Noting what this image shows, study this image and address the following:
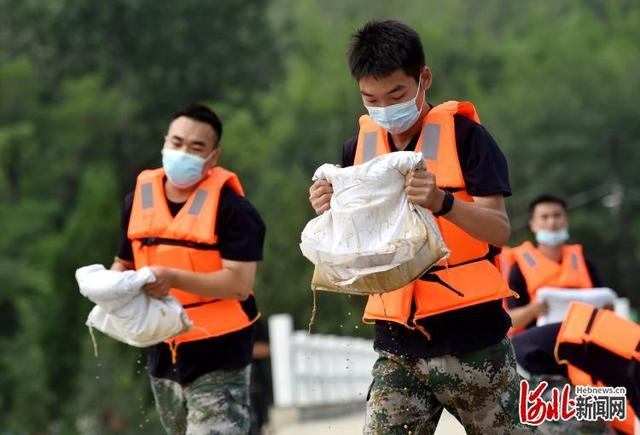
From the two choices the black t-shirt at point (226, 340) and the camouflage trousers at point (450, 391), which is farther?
the black t-shirt at point (226, 340)

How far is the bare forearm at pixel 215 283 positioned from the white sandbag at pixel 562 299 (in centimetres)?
257

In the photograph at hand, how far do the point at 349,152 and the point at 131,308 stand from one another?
1435mm

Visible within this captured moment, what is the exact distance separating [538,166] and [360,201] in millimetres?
54544

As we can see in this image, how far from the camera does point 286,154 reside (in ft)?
204

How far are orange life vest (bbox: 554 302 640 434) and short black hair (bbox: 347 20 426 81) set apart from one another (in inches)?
109

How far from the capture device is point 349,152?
602 centimetres

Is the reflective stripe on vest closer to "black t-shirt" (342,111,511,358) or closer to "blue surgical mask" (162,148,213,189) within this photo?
"blue surgical mask" (162,148,213,189)

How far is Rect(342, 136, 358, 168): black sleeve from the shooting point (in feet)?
19.7

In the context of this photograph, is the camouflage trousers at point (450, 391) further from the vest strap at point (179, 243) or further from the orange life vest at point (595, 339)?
the orange life vest at point (595, 339)

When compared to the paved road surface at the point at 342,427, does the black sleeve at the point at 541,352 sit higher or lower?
higher

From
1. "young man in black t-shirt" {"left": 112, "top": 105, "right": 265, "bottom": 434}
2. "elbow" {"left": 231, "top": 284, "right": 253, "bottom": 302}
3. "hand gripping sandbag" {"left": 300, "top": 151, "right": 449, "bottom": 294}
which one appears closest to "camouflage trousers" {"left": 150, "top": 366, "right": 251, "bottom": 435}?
"young man in black t-shirt" {"left": 112, "top": 105, "right": 265, "bottom": 434}

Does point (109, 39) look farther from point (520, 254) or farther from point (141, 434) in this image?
point (520, 254)

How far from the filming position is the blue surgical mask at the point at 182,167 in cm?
742

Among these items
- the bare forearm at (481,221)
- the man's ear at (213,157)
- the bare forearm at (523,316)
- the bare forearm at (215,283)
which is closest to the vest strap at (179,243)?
the bare forearm at (215,283)
